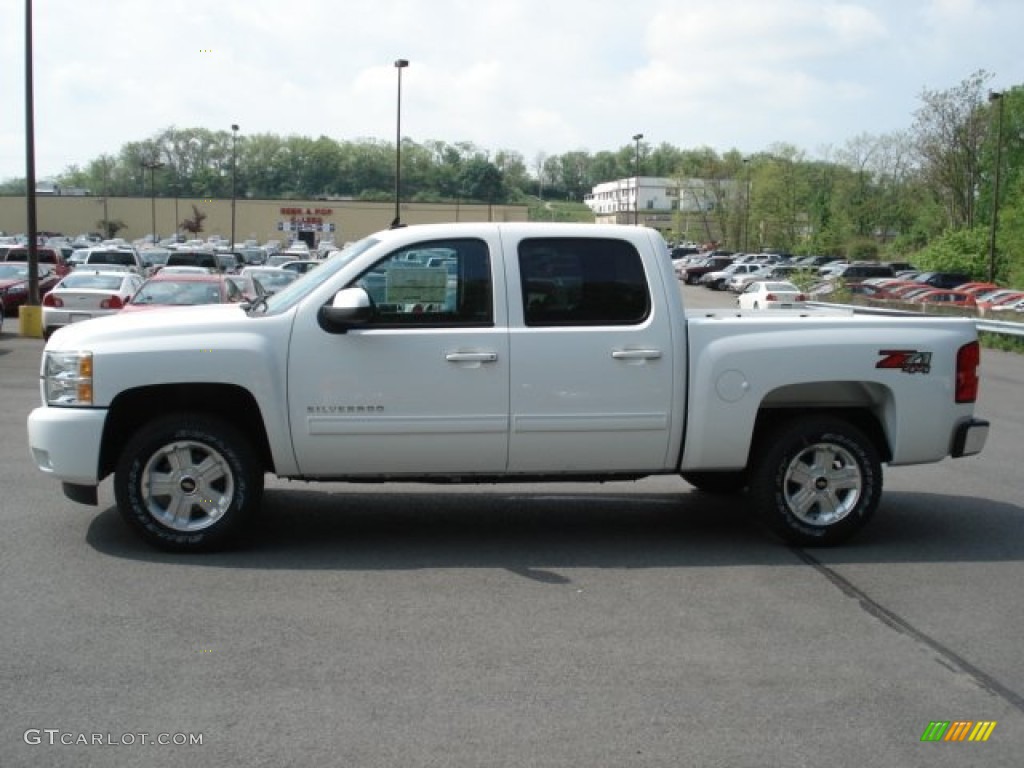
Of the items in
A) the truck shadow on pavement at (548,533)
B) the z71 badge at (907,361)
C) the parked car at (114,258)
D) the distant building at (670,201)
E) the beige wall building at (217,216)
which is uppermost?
the distant building at (670,201)

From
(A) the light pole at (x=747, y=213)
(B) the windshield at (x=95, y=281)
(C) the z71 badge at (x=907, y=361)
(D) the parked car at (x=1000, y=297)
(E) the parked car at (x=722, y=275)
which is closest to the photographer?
(C) the z71 badge at (x=907, y=361)

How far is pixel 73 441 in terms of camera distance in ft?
22.3

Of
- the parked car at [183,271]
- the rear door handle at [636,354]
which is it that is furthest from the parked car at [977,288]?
the rear door handle at [636,354]

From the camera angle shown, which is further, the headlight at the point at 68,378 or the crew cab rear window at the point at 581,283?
the crew cab rear window at the point at 581,283

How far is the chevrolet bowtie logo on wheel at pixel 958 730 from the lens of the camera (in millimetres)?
4520

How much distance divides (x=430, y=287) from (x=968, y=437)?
3.69 meters

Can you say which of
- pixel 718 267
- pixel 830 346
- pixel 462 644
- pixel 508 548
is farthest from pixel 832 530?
pixel 718 267

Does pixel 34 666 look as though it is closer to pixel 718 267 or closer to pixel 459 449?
pixel 459 449

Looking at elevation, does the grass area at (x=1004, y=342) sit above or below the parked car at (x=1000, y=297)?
below

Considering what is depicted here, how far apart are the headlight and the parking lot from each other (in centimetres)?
96

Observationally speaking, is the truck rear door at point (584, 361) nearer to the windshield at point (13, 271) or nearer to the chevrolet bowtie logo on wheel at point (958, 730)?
the chevrolet bowtie logo on wheel at point (958, 730)

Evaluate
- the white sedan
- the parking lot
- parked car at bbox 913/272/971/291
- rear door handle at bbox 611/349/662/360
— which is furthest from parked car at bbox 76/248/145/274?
parked car at bbox 913/272/971/291

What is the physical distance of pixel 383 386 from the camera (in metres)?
6.90

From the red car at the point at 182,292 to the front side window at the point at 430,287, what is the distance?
9.99 meters
